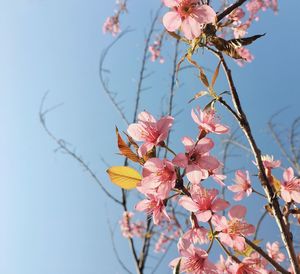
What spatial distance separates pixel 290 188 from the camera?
0.98 m

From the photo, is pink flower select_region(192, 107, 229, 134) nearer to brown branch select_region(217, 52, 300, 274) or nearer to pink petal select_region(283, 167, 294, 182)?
brown branch select_region(217, 52, 300, 274)

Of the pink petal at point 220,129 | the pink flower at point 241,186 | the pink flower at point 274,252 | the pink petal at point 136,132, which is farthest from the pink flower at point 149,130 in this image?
the pink flower at point 274,252

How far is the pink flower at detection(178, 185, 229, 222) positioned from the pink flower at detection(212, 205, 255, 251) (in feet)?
0.12

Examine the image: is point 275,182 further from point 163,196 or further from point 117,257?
point 117,257

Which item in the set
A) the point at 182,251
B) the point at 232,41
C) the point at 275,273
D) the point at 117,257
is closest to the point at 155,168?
the point at 182,251

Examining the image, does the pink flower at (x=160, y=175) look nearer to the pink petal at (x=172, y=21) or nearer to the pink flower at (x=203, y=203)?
the pink flower at (x=203, y=203)

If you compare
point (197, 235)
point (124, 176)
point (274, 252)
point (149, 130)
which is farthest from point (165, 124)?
point (274, 252)

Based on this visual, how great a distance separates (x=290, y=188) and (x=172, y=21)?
55 cm

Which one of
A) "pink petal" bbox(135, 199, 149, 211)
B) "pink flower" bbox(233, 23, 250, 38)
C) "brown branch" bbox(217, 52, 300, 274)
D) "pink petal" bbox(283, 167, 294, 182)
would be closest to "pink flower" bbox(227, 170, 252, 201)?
"pink petal" bbox(283, 167, 294, 182)

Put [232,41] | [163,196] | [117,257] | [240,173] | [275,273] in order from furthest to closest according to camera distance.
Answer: [117,257] → [240,173] → [275,273] → [232,41] → [163,196]

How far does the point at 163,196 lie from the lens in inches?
29.2

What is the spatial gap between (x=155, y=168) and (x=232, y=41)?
356mm

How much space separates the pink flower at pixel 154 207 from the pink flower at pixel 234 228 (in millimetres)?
127

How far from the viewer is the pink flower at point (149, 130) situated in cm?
79
